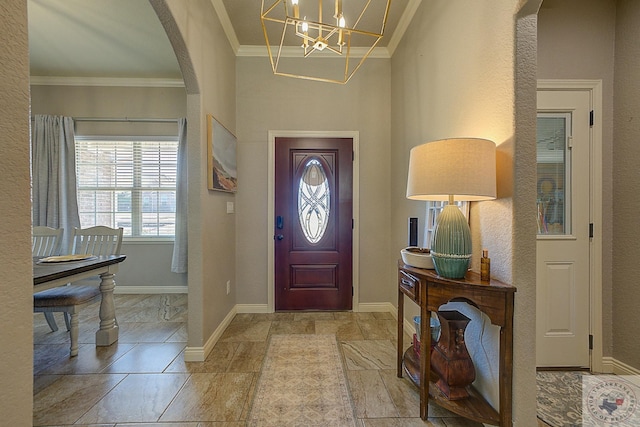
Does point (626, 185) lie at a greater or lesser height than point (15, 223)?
greater

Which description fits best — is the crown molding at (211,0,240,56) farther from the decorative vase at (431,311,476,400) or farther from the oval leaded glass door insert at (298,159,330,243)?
the decorative vase at (431,311,476,400)

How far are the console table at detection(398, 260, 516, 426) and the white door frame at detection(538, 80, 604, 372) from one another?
1.20 m

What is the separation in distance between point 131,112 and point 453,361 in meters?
4.59

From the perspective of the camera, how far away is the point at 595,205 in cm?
193

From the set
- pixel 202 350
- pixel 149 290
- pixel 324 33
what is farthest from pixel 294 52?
pixel 149 290

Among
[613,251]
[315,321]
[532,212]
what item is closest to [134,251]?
[315,321]

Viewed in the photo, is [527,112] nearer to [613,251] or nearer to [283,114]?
[613,251]

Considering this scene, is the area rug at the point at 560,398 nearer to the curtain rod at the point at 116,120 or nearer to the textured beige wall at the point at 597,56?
the textured beige wall at the point at 597,56

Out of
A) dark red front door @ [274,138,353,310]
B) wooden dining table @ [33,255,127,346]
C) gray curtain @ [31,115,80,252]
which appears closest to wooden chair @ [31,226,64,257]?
wooden dining table @ [33,255,127,346]

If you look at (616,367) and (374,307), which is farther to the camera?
(374,307)

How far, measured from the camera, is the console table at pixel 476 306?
127cm

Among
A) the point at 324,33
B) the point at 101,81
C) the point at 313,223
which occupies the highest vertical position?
the point at 324,33

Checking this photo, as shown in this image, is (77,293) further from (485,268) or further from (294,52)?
(294,52)

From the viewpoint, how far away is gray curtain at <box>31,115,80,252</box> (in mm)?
3471
